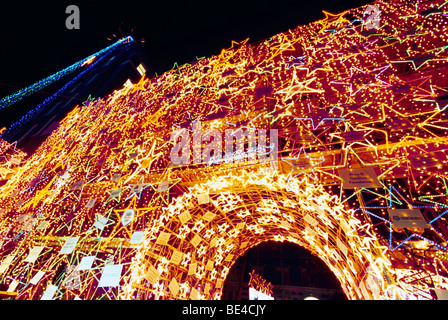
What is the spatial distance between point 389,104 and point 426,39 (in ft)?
3.70

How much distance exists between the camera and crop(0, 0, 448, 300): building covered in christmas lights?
2.51m

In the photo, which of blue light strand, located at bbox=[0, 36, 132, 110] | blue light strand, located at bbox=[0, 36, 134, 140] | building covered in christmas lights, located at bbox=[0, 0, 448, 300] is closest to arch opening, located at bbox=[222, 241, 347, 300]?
building covered in christmas lights, located at bbox=[0, 0, 448, 300]

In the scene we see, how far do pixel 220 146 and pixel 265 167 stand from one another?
3.49 feet

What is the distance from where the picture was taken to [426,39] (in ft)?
8.68

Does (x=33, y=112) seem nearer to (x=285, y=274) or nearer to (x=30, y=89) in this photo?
(x=30, y=89)

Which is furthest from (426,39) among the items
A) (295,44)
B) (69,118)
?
(69,118)

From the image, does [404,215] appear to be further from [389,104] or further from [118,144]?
[118,144]

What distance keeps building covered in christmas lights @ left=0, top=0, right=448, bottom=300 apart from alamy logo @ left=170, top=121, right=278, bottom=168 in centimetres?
3

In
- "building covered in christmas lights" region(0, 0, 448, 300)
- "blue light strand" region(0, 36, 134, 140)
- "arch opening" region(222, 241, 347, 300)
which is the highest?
"blue light strand" region(0, 36, 134, 140)

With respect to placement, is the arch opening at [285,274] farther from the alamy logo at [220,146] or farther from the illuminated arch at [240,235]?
the alamy logo at [220,146]

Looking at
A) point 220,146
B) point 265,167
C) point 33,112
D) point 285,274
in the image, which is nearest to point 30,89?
point 33,112

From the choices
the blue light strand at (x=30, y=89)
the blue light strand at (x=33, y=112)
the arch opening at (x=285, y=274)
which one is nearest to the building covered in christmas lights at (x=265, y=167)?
the blue light strand at (x=33, y=112)

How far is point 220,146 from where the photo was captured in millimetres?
3635

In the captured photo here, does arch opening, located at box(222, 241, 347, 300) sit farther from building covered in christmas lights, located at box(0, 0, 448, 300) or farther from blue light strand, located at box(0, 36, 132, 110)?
blue light strand, located at box(0, 36, 132, 110)
